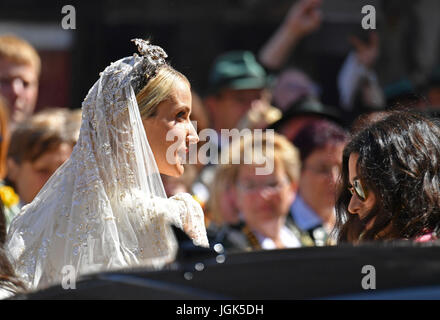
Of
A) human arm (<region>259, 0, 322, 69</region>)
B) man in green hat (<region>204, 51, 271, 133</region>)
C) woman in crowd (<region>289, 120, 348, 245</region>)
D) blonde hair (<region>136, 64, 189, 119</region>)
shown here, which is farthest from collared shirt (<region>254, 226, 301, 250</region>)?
human arm (<region>259, 0, 322, 69</region>)

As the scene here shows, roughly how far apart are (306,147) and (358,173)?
8.63 ft

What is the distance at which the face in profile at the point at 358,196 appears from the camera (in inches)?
132

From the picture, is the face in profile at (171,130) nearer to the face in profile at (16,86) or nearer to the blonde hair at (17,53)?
the face in profile at (16,86)

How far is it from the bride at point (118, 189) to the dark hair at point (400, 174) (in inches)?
25.1

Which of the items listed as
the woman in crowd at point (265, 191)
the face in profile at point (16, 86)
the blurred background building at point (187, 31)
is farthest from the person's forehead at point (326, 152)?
the blurred background building at point (187, 31)

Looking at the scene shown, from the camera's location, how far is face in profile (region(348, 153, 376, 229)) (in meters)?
3.35

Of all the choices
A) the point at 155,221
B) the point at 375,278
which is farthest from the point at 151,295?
the point at 155,221

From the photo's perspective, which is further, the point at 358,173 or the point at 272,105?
the point at 272,105

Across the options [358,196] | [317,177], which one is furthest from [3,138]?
[358,196]

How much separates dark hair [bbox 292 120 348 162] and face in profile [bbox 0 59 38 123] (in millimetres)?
1806

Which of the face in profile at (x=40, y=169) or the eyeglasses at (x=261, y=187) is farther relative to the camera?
the eyeglasses at (x=261, y=187)

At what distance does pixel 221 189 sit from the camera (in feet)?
18.1

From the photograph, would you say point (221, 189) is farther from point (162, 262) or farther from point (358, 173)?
point (162, 262)

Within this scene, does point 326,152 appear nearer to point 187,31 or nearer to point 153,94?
point 153,94
